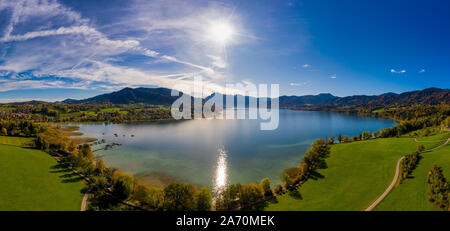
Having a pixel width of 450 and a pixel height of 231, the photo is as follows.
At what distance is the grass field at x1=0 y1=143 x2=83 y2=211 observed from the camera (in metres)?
25.4

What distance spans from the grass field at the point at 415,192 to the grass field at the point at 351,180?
69.1 inches

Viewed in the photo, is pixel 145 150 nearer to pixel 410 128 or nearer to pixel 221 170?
pixel 221 170

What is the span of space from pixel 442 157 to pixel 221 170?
42.7 metres

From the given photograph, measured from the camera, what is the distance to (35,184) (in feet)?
101

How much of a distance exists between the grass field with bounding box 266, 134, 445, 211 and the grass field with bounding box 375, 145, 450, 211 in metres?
1.75

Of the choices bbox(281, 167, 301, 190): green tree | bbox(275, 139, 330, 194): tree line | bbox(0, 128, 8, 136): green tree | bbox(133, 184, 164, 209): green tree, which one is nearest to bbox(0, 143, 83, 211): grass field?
bbox(133, 184, 164, 209): green tree

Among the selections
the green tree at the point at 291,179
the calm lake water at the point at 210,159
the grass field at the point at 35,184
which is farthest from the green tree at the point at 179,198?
the green tree at the point at 291,179

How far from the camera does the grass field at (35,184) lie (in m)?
25.4

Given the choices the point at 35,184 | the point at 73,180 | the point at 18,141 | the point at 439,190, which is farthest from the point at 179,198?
the point at 18,141

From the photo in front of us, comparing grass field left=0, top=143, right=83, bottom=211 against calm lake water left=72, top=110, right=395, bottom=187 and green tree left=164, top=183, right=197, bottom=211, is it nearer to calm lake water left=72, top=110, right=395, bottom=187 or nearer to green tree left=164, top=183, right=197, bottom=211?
→ calm lake water left=72, top=110, right=395, bottom=187

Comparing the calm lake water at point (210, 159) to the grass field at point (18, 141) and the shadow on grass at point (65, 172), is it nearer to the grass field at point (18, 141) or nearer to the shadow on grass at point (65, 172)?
the shadow on grass at point (65, 172)

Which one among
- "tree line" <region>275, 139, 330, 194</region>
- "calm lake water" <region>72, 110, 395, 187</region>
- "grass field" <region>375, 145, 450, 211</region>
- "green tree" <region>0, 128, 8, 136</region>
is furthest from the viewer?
"green tree" <region>0, 128, 8, 136</region>
